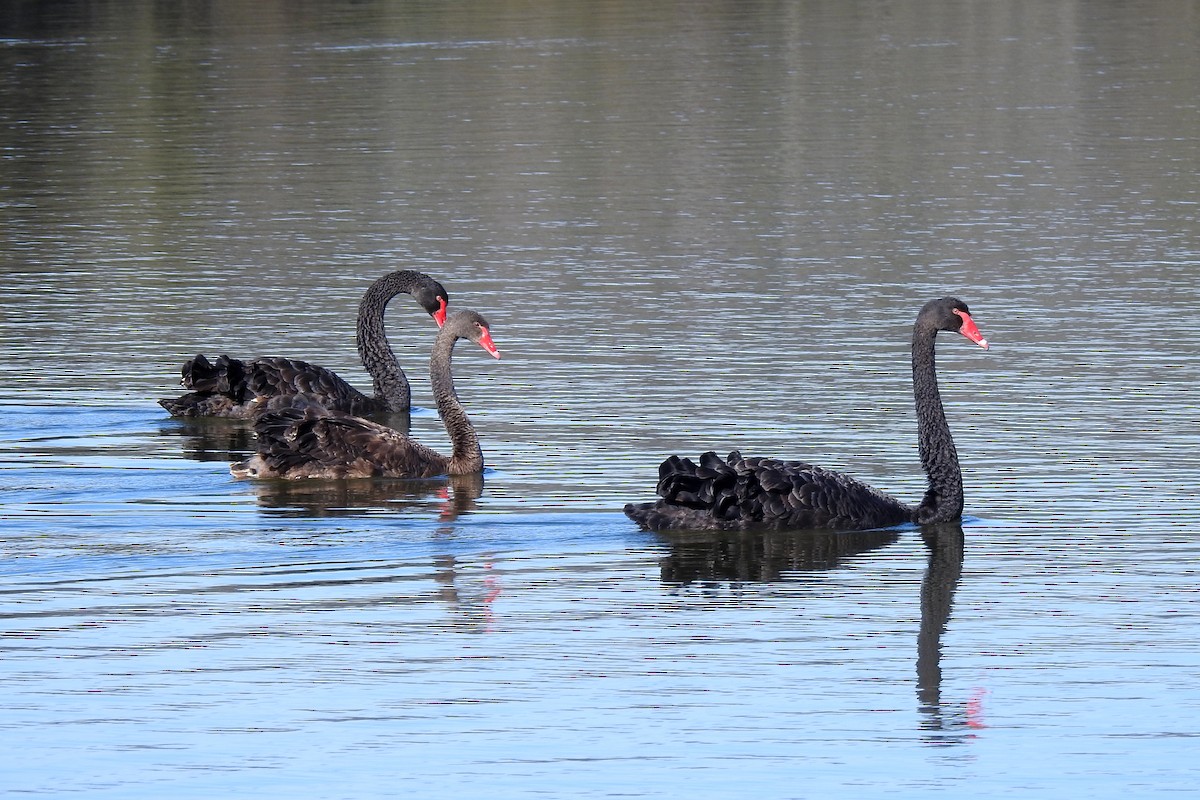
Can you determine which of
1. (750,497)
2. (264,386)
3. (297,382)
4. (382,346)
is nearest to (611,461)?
(750,497)

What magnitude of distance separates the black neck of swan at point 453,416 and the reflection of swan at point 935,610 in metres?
3.25

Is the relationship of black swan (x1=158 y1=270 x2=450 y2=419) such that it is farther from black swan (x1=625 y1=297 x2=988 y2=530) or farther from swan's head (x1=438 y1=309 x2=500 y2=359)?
black swan (x1=625 y1=297 x2=988 y2=530)

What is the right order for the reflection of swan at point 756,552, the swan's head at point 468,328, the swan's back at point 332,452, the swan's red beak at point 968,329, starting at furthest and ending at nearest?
the swan's head at point 468,328, the swan's back at point 332,452, the swan's red beak at point 968,329, the reflection of swan at point 756,552

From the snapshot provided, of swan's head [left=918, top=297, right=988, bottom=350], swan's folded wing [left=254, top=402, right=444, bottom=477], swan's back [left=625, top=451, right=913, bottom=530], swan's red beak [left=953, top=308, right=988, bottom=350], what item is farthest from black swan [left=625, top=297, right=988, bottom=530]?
swan's folded wing [left=254, top=402, right=444, bottom=477]

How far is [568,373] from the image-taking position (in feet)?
64.3

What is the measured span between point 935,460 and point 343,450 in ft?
13.1

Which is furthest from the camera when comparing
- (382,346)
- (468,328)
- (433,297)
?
(433,297)

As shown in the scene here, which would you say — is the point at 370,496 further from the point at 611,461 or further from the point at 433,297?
the point at 433,297

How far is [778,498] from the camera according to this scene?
13.7 meters

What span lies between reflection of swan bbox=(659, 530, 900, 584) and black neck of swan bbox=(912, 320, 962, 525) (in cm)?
32

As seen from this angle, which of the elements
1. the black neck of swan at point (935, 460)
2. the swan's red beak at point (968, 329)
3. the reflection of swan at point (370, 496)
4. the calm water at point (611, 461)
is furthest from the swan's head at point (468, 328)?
the swan's red beak at point (968, 329)

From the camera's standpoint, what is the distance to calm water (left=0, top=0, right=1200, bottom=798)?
9992mm

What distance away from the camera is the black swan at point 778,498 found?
44.7 feet

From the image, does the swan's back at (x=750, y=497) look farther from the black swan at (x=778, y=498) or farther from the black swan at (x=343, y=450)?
the black swan at (x=343, y=450)
